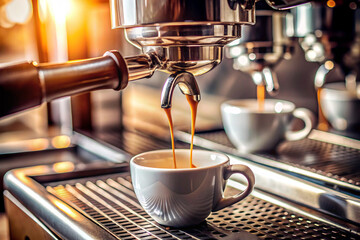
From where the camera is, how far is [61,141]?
3.42 ft

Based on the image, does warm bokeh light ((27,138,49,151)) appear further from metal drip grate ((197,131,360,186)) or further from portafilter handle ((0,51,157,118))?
portafilter handle ((0,51,157,118))

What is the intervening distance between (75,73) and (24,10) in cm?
239

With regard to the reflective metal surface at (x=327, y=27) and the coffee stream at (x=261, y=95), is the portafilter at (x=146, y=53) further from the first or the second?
the coffee stream at (x=261, y=95)

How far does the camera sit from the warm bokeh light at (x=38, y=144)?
39.9 inches

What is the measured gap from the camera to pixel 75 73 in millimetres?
370

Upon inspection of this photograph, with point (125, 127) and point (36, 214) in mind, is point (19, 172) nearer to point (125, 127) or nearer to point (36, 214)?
point (36, 214)

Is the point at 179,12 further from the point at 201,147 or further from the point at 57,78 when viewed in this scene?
the point at 201,147

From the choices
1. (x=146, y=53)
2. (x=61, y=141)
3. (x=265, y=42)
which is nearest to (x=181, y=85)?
(x=146, y=53)

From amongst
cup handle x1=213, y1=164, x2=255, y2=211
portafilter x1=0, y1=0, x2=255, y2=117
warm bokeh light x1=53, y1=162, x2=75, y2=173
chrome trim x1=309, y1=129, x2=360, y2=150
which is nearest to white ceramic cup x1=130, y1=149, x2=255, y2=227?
cup handle x1=213, y1=164, x2=255, y2=211

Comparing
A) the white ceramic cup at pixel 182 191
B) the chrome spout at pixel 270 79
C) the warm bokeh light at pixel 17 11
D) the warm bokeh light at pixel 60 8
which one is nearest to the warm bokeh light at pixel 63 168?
the white ceramic cup at pixel 182 191

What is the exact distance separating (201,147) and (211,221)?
0.32 metres

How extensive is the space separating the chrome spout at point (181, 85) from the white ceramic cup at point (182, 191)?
7 centimetres

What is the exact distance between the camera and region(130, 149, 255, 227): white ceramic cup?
469 mm

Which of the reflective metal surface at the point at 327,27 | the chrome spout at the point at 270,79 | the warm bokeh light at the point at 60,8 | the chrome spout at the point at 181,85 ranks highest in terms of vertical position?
the warm bokeh light at the point at 60,8
